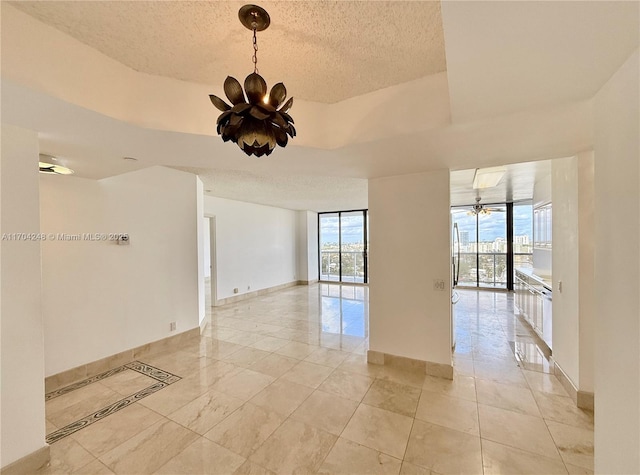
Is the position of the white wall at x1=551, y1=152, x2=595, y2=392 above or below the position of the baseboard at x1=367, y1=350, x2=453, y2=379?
above

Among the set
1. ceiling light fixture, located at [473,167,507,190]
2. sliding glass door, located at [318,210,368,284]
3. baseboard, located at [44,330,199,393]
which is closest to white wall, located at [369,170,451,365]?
ceiling light fixture, located at [473,167,507,190]

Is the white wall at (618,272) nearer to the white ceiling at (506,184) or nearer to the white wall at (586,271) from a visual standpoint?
the white wall at (586,271)

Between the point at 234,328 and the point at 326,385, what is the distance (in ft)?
8.26

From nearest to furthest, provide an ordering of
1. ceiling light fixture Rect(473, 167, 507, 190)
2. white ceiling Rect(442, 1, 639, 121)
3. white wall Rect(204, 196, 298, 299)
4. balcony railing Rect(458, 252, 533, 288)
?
1. white ceiling Rect(442, 1, 639, 121)
2. ceiling light fixture Rect(473, 167, 507, 190)
3. white wall Rect(204, 196, 298, 299)
4. balcony railing Rect(458, 252, 533, 288)

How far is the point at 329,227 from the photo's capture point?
984cm

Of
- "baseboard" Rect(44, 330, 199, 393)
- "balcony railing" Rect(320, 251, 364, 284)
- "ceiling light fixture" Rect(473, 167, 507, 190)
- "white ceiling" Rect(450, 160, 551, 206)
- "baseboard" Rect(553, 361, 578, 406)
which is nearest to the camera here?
"baseboard" Rect(553, 361, 578, 406)

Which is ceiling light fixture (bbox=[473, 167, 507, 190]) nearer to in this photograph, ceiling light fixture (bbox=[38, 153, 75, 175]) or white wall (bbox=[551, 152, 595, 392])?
white wall (bbox=[551, 152, 595, 392])

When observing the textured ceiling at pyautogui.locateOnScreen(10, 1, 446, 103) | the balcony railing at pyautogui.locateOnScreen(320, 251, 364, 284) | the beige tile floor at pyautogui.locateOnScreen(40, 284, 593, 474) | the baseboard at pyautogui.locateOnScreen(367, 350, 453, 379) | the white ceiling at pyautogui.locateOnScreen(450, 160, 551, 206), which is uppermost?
the textured ceiling at pyautogui.locateOnScreen(10, 1, 446, 103)

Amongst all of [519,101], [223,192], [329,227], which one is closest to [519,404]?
[519,101]

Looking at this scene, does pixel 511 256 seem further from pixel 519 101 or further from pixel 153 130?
pixel 153 130

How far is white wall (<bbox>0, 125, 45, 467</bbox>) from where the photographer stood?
173 cm

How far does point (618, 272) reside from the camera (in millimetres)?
1129

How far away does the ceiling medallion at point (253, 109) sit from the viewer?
1.23m

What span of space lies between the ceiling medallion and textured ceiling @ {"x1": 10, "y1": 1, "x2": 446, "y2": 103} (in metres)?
0.07
